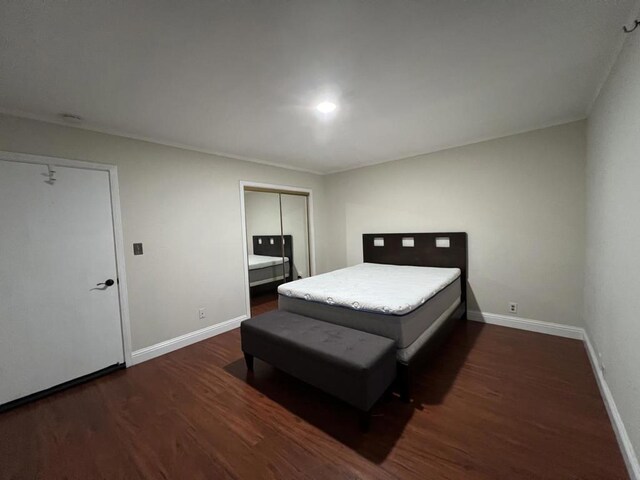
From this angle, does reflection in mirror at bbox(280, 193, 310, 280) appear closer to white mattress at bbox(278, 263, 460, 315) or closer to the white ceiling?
white mattress at bbox(278, 263, 460, 315)

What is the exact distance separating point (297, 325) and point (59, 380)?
2.22m

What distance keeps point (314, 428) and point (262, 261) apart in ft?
10.3

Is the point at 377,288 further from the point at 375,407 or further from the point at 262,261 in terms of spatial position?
the point at 262,261

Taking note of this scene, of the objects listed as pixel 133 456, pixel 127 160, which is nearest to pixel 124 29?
pixel 127 160

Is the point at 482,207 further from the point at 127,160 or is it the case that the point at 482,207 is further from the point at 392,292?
the point at 127,160

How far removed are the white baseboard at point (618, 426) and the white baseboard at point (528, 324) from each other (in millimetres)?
671

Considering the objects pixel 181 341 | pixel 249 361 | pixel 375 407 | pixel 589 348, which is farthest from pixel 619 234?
pixel 181 341

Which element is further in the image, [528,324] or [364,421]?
[528,324]

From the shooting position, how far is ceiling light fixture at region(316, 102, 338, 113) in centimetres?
218

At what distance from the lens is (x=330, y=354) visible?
1.75 meters

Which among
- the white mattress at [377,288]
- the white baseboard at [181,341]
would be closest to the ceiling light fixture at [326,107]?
the white mattress at [377,288]

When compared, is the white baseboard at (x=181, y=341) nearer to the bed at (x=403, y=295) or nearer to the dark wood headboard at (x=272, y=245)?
the bed at (x=403, y=295)

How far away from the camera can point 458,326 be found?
3291 millimetres

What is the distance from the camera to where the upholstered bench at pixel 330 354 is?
64.0 inches
